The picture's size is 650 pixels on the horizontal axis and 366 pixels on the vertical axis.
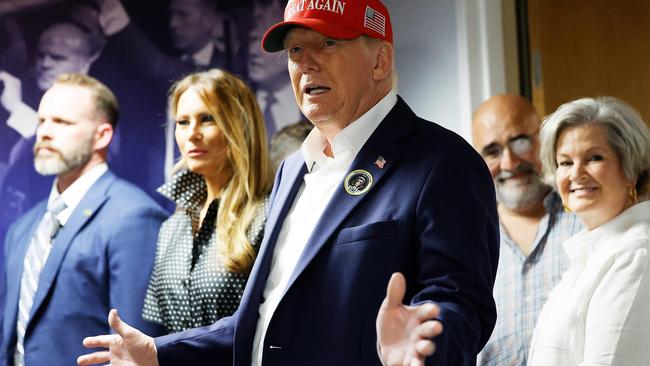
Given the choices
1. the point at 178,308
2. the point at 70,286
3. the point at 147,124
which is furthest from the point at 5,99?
the point at 178,308

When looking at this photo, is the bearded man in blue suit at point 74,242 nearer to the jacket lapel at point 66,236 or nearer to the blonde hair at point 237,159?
the jacket lapel at point 66,236

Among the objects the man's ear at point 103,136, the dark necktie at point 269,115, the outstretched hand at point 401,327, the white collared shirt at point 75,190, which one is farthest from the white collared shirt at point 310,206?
the dark necktie at point 269,115

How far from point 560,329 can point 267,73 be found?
2.00 meters

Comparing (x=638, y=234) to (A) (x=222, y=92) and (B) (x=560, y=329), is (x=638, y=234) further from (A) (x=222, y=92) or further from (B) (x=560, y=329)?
(A) (x=222, y=92)

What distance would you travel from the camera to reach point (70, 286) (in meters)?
3.11

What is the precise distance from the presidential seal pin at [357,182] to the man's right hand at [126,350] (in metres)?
0.51

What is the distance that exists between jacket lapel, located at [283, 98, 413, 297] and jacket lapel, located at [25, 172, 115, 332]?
1603mm

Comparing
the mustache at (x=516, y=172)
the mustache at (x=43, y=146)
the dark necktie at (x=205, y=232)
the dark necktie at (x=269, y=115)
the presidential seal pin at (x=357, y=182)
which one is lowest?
the dark necktie at (x=205, y=232)

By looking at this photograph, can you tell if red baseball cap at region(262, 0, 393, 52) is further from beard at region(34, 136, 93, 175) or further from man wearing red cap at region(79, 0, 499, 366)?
beard at region(34, 136, 93, 175)

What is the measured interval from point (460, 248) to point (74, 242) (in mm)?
1834

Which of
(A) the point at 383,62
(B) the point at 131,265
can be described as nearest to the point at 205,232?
(B) the point at 131,265

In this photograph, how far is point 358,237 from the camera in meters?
1.70

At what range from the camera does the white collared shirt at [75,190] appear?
10.9 ft

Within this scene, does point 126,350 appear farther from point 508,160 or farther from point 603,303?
point 508,160
